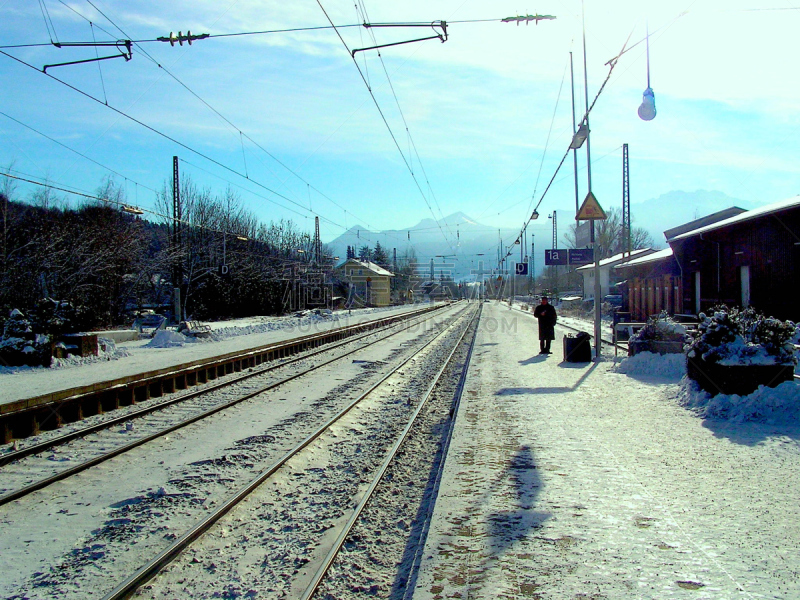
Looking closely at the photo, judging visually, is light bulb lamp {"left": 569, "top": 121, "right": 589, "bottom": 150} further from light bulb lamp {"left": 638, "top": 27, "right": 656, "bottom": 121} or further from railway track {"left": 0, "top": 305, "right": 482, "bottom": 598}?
railway track {"left": 0, "top": 305, "right": 482, "bottom": 598}

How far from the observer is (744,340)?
920cm

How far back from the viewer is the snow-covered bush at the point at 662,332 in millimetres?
13516

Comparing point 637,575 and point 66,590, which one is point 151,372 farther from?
point 637,575

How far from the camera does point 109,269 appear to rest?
28.0 metres

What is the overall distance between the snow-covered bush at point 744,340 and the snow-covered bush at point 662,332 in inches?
157

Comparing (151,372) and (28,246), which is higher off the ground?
(28,246)

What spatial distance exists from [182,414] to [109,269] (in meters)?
20.7

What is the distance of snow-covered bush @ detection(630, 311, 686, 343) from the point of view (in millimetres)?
13516

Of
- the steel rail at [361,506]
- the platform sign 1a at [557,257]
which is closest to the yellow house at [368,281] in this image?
the platform sign 1a at [557,257]

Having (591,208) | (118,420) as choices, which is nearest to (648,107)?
(591,208)

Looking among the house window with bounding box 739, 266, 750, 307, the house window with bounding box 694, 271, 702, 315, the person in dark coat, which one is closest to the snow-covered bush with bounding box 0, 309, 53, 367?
the person in dark coat

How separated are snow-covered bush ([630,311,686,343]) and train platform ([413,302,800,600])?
4.23 metres

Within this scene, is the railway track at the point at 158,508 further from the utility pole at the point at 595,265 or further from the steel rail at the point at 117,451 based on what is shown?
the utility pole at the point at 595,265

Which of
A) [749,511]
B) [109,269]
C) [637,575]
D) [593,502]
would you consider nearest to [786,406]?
[749,511]
